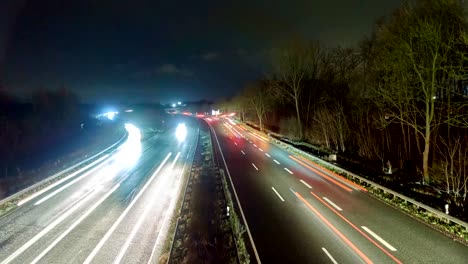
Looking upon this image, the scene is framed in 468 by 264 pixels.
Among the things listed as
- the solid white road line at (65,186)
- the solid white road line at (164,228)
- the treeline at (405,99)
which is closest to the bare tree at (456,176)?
the treeline at (405,99)

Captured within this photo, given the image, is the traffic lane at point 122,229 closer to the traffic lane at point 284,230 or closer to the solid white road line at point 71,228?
the solid white road line at point 71,228

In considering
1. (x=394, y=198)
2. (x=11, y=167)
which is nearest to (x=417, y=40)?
(x=394, y=198)

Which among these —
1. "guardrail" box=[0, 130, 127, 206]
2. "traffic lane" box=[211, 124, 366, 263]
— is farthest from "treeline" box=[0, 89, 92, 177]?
"traffic lane" box=[211, 124, 366, 263]

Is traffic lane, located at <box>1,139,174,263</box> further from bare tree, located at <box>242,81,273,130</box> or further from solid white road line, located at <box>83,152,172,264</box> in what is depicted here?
bare tree, located at <box>242,81,273,130</box>

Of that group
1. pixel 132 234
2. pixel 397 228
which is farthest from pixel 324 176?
pixel 132 234

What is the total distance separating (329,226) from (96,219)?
11860 mm

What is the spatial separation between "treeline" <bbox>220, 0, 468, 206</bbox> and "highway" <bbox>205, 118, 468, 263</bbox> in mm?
4993

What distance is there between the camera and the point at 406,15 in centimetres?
2483

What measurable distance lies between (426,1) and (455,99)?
785 cm

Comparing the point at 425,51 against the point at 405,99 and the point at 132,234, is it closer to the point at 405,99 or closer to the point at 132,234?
the point at 405,99

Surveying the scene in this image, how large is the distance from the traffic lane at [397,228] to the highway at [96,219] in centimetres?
965

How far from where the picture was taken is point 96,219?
58.3 ft

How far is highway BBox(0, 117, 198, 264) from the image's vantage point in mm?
13844

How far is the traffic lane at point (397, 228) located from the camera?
515 inches
